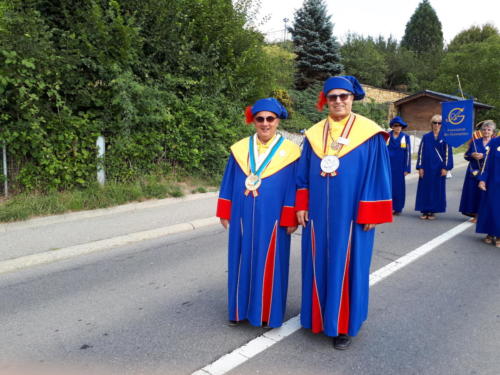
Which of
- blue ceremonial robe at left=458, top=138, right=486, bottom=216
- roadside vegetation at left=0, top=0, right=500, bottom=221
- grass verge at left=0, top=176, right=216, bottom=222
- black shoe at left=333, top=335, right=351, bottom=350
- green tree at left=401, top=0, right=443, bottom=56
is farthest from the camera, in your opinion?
green tree at left=401, top=0, right=443, bottom=56

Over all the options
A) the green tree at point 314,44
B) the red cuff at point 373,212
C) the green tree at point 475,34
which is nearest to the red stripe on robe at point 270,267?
the red cuff at point 373,212

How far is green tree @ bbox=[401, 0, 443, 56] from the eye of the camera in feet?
226

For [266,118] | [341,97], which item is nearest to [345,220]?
[341,97]

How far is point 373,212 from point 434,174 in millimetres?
5999

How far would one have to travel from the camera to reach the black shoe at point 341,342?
3.44 m

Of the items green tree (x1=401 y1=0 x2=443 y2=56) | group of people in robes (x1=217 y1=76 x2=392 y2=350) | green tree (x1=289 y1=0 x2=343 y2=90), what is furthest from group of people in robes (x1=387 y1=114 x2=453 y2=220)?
green tree (x1=401 y1=0 x2=443 y2=56)

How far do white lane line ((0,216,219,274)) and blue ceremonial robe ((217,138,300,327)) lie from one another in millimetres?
3232

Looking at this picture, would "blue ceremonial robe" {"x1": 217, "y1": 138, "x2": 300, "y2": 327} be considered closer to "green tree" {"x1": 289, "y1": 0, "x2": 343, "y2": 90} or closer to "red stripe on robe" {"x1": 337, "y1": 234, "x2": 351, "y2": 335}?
"red stripe on robe" {"x1": 337, "y1": 234, "x2": 351, "y2": 335}

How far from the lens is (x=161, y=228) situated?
7133mm

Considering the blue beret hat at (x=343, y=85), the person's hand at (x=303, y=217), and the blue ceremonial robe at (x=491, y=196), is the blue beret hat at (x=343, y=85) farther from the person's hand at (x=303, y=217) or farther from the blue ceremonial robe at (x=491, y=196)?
the blue ceremonial robe at (x=491, y=196)

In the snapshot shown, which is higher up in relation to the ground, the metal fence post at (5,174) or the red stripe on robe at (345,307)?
the metal fence post at (5,174)

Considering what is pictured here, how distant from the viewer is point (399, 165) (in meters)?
8.98

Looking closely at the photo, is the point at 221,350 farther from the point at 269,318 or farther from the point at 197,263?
the point at 197,263

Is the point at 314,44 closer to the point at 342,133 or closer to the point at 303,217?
the point at 342,133
